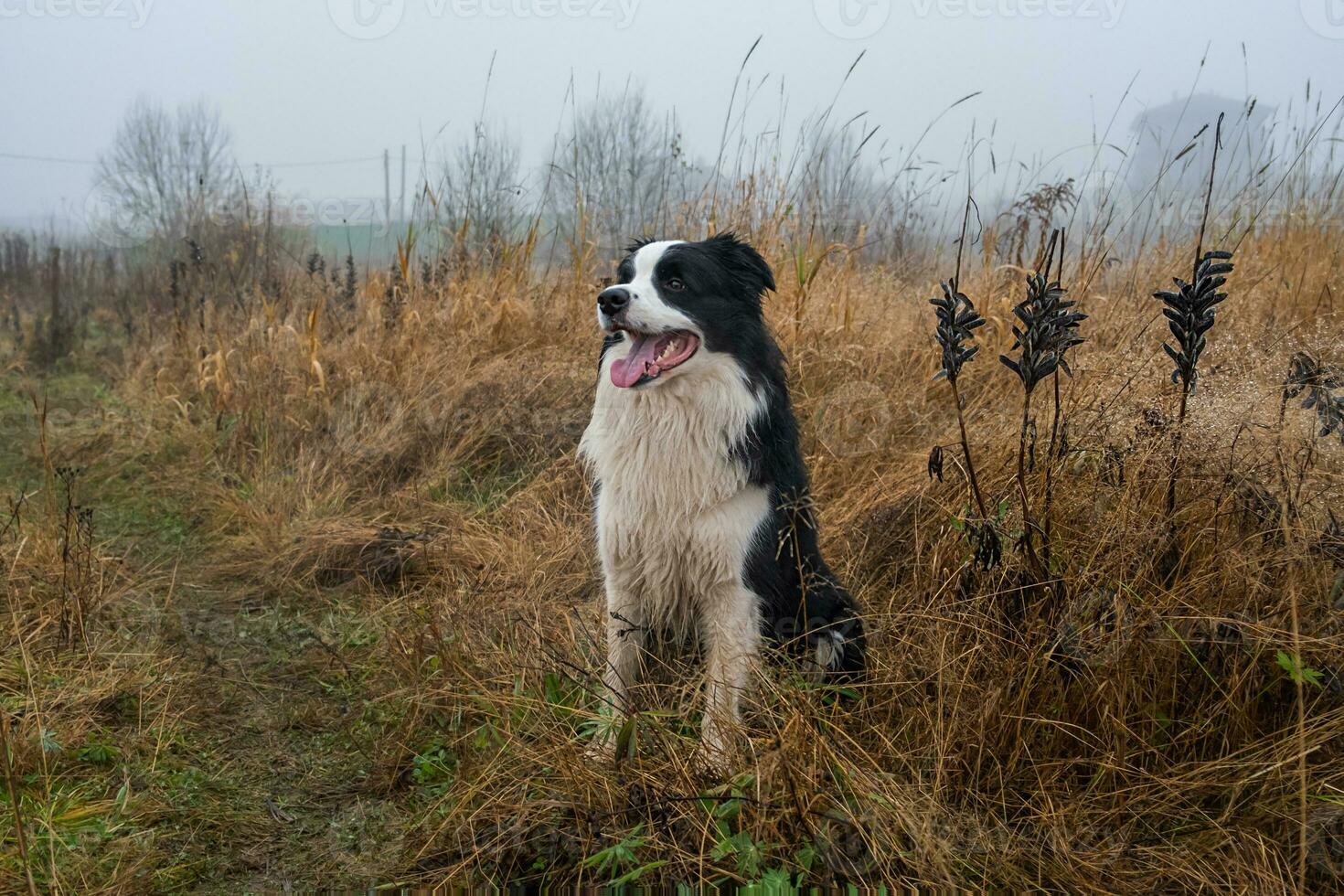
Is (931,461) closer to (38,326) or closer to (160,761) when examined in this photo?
(160,761)

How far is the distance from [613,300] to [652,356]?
7.7 inches

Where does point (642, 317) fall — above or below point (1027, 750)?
above

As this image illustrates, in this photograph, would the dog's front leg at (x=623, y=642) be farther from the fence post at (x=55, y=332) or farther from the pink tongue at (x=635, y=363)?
the fence post at (x=55, y=332)

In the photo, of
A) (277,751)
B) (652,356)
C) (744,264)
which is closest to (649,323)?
(652,356)

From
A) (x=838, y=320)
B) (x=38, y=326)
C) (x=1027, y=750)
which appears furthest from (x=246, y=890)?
(x=38, y=326)

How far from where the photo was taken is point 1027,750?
2.06m

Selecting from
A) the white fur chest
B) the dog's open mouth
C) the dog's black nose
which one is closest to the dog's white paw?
the white fur chest

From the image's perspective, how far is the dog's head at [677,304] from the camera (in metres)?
2.33

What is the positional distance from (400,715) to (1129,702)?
196cm

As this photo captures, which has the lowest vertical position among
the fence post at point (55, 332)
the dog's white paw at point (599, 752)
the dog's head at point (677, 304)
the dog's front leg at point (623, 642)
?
the dog's white paw at point (599, 752)

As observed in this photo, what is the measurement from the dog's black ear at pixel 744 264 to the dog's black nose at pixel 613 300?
39 centimetres

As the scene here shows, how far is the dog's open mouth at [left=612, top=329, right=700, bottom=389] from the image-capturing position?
2.38 m

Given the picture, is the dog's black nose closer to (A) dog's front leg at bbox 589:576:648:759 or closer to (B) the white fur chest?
(B) the white fur chest

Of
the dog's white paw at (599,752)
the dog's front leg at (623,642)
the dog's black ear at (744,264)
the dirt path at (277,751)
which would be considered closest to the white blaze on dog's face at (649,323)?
the dog's black ear at (744,264)
